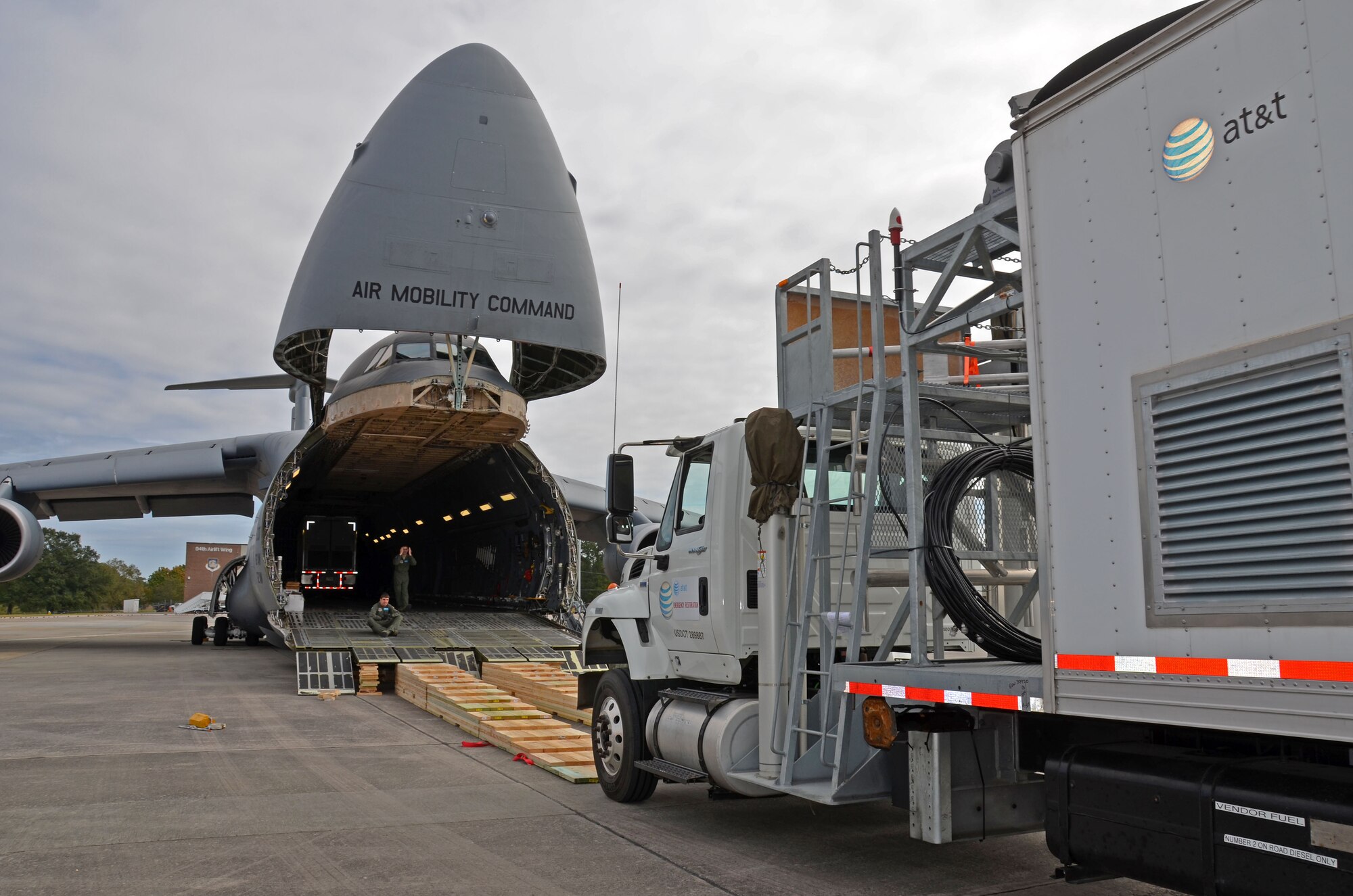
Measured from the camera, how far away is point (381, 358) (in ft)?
64.2

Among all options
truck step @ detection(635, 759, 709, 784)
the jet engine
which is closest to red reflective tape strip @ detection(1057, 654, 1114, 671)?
truck step @ detection(635, 759, 709, 784)

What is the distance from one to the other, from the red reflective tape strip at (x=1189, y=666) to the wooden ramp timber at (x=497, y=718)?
624cm

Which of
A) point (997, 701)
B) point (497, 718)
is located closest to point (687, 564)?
point (997, 701)

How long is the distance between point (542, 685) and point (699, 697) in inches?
288

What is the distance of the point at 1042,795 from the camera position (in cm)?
521

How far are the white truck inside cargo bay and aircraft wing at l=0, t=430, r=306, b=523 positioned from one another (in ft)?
67.0

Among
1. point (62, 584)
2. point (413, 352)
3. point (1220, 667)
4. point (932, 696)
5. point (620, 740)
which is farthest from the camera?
point (62, 584)

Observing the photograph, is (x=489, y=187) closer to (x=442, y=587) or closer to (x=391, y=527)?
(x=442, y=587)

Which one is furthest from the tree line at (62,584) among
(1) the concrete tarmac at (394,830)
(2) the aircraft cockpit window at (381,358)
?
(1) the concrete tarmac at (394,830)

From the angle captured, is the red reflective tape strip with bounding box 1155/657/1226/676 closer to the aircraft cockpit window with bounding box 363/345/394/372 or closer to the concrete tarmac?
the concrete tarmac

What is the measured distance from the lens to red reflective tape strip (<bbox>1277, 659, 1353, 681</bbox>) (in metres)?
2.98

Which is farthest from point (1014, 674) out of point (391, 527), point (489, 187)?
point (391, 527)

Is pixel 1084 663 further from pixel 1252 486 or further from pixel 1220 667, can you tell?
pixel 1252 486

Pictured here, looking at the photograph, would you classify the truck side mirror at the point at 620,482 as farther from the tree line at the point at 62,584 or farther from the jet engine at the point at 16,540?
the tree line at the point at 62,584
